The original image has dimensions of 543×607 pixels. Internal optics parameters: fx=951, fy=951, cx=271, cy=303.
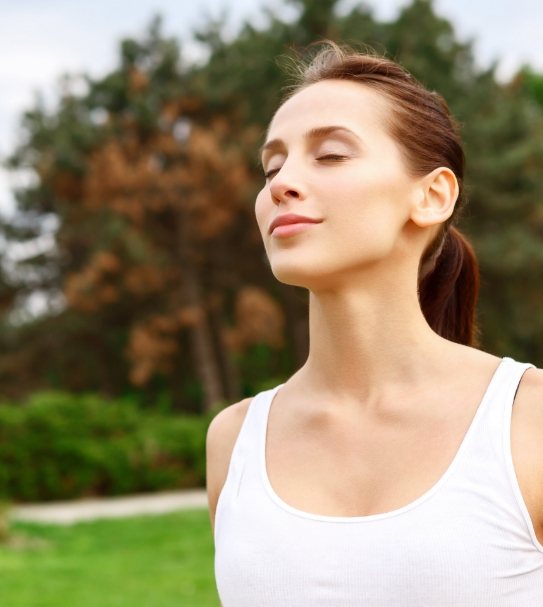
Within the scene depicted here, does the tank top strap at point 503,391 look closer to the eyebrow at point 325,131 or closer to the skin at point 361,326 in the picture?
the skin at point 361,326

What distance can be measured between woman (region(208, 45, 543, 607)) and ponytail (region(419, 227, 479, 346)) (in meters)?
0.11

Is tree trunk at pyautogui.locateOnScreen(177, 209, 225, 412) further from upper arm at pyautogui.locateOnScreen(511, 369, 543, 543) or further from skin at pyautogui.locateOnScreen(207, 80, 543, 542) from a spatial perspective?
→ upper arm at pyautogui.locateOnScreen(511, 369, 543, 543)

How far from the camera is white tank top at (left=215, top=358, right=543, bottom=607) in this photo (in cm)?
121

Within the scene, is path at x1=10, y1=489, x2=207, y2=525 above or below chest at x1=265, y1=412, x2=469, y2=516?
below

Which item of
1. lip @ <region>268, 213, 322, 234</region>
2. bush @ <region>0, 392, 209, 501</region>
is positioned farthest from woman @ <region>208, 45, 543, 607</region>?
bush @ <region>0, 392, 209, 501</region>

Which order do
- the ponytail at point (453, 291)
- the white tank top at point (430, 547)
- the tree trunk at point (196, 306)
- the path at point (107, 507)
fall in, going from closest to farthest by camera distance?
the white tank top at point (430, 547) < the ponytail at point (453, 291) < the path at point (107, 507) < the tree trunk at point (196, 306)

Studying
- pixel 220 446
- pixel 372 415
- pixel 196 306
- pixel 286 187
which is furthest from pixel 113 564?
pixel 196 306

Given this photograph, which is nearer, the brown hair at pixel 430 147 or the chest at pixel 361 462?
the chest at pixel 361 462

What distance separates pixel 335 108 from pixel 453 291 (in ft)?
1.46

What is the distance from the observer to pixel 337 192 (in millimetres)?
1349

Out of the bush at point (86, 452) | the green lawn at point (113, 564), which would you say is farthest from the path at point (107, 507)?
the green lawn at point (113, 564)

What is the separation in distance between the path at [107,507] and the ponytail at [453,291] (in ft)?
30.3

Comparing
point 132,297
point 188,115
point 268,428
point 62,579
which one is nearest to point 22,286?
point 132,297

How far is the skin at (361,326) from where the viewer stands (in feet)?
4.33
